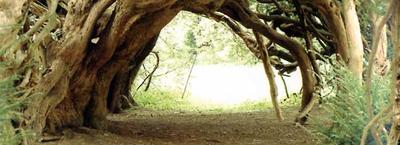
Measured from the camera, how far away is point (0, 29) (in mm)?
2785

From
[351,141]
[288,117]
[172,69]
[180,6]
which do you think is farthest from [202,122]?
[172,69]

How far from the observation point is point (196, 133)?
6.89m

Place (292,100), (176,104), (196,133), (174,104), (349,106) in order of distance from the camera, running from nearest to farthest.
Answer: (349,106) → (196,133) → (292,100) → (174,104) → (176,104)

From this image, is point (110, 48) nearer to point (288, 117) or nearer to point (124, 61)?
point (124, 61)

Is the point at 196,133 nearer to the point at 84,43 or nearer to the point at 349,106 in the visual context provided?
the point at 84,43

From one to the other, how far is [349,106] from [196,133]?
9.72 feet

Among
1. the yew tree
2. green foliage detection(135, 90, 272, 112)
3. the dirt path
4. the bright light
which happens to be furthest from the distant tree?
the bright light

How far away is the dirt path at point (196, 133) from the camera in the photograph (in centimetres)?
567

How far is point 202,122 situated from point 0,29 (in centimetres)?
580

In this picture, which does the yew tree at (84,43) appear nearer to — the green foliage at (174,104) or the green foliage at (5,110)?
the green foliage at (5,110)

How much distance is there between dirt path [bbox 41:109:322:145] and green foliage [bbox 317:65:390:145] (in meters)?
1.25

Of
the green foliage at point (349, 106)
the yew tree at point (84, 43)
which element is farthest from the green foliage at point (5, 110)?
the green foliage at point (349, 106)

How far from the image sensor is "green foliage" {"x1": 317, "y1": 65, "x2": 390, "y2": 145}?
385 cm

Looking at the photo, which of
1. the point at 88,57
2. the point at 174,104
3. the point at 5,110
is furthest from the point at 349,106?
the point at 174,104
